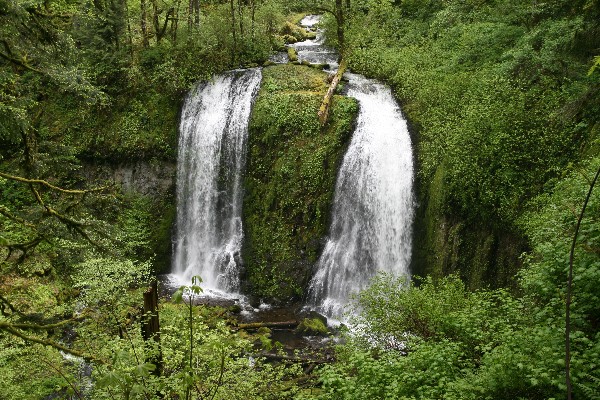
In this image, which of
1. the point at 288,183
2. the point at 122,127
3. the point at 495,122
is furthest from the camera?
the point at 122,127

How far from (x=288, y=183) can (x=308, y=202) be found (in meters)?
0.92

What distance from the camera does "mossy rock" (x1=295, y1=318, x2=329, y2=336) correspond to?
12.0 metres

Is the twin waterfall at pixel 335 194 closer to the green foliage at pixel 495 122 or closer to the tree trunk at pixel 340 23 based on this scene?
the green foliage at pixel 495 122

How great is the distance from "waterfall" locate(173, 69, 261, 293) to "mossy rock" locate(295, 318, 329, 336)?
3571 millimetres

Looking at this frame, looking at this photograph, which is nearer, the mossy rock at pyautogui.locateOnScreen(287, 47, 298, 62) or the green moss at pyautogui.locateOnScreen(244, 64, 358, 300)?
the green moss at pyautogui.locateOnScreen(244, 64, 358, 300)

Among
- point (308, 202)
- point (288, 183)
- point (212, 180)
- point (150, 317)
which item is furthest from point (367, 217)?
point (150, 317)

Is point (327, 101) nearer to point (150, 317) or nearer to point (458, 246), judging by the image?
point (458, 246)

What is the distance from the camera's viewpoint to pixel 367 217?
13359 millimetres

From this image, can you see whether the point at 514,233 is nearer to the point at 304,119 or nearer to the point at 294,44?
the point at 304,119

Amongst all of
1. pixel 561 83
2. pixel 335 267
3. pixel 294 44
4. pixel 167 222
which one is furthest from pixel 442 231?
pixel 294 44

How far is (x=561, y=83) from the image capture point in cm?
1109

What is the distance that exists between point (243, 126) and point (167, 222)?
4.28 m

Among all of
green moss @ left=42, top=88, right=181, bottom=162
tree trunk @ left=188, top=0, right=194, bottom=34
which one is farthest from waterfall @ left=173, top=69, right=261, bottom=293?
tree trunk @ left=188, top=0, right=194, bottom=34

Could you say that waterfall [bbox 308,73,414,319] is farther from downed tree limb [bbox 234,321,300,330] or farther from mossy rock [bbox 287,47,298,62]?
mossy rock [bbox 287,47,298,62]
